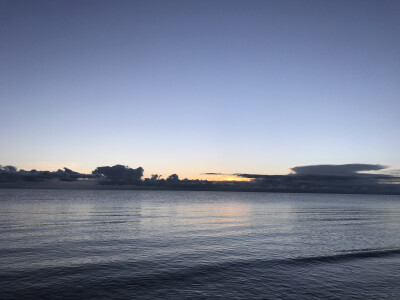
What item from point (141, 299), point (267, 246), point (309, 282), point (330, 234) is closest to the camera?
point (141, 299)

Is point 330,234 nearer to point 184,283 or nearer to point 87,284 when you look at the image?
point 184,283

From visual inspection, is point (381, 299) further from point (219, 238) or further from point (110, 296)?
point (219, 238)

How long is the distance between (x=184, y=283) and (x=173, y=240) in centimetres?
1867

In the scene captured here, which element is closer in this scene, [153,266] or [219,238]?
[153,266]

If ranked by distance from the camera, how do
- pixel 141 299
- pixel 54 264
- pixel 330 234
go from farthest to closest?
pixel 330 234
pixel 54 264
pixel 141 299

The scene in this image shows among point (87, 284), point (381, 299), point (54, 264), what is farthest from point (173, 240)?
point (381, 299)

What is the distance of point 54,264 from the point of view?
2720cm

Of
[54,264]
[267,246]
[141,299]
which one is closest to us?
[141,299]

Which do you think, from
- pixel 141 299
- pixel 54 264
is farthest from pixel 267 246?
pixel 54 264

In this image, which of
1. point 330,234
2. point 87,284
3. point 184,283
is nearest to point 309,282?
point 184,283

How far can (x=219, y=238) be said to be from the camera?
43375 mm

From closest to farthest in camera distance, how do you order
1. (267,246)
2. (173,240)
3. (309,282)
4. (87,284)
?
(87,284), (309,282), (267,246), (173,240)

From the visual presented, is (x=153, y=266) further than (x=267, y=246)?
No

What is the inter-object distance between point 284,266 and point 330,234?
26.8m
